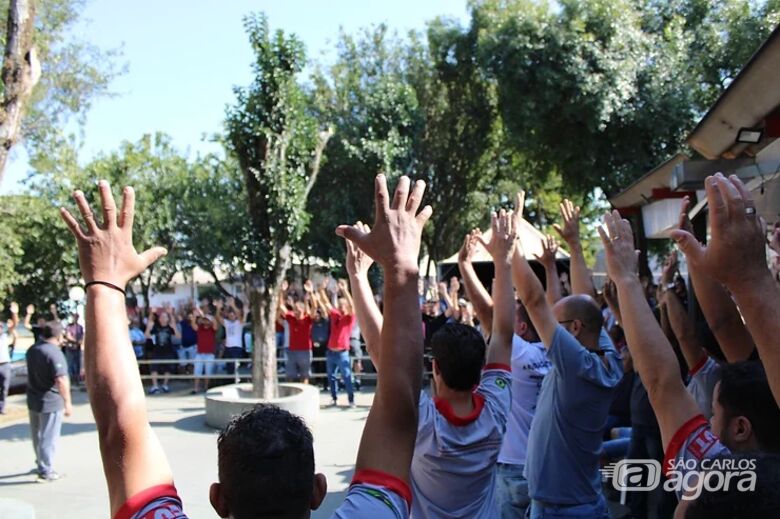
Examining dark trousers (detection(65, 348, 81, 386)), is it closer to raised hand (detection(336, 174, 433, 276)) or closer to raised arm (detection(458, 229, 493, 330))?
raised arm (detection(458, 229, 493, 330))

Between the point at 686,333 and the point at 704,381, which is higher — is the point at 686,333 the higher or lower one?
the higher one

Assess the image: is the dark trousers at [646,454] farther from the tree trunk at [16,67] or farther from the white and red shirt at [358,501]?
the tree trunk at [16,67]

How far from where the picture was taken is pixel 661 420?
2.27m

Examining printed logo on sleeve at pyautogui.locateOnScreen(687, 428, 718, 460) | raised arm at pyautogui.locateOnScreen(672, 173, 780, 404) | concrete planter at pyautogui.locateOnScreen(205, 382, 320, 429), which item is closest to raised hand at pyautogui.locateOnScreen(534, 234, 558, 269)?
printed logo on sleeve at pyautogui.locateOnScreen(687, 428, 718, 460)

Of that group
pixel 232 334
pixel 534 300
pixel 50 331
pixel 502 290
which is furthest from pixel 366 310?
pixel 232 334

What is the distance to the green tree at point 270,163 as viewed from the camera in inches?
432

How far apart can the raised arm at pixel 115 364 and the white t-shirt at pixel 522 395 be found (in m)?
2.82

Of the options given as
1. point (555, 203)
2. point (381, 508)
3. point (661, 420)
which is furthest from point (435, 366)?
point (555, 203)

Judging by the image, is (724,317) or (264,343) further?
(264,343)

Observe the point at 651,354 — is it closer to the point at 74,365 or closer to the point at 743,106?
the point at 743,106

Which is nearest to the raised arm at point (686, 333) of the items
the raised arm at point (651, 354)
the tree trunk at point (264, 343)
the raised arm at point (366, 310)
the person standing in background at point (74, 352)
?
the raised arm at point (651, 354)

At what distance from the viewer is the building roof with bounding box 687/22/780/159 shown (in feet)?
16.6

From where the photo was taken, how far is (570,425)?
3.29 m

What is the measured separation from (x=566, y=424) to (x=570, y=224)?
1405mm
